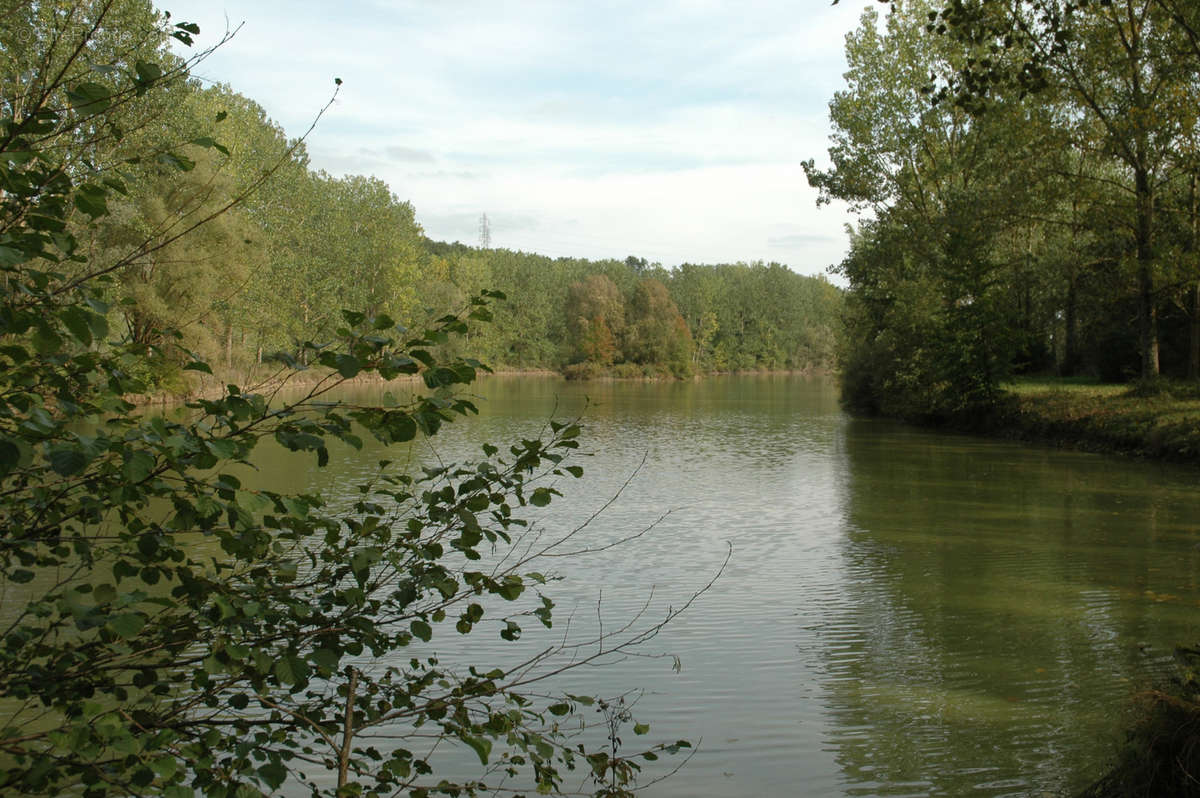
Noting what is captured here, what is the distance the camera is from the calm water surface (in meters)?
5.93

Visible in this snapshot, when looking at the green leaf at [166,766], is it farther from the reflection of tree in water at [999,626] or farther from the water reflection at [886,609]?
the reflection of tree in water at [999,626]

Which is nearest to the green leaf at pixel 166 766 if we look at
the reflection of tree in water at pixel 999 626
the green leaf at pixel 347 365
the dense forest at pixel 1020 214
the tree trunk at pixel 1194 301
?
the green leaf at pixel 347 365

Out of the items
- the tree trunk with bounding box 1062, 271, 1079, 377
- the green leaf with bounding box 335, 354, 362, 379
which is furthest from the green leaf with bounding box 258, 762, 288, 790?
the tree trunk with bounding box 1062, 271, 1079, 377

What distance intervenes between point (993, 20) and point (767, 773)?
5843mm

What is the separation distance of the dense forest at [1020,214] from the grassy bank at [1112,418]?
3.15ft

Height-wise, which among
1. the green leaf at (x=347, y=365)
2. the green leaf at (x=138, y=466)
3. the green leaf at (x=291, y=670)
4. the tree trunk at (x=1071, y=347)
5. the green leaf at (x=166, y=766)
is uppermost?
the tree trunk at (x=1071, y=347)

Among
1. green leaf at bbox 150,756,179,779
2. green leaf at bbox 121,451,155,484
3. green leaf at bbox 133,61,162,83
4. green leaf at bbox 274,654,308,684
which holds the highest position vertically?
green leaf at bbox 133,61,162,83

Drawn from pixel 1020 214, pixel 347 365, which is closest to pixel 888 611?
pixel 347 365

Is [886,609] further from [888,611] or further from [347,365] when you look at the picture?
[347,365]

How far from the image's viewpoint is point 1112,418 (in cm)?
2239

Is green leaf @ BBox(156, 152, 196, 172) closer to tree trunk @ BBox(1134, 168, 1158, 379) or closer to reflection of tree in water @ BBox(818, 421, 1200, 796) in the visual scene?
reflection of tree in water @ BBox(818, 421, 1200, 796)

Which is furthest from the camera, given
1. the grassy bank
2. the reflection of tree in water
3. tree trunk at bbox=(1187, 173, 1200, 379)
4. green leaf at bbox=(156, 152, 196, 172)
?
tree trunk at bbox=(1187, 173, 1200, 379)

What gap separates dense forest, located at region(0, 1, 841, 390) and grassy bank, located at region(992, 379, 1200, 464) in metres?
14.2

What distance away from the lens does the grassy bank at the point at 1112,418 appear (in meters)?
19.9
